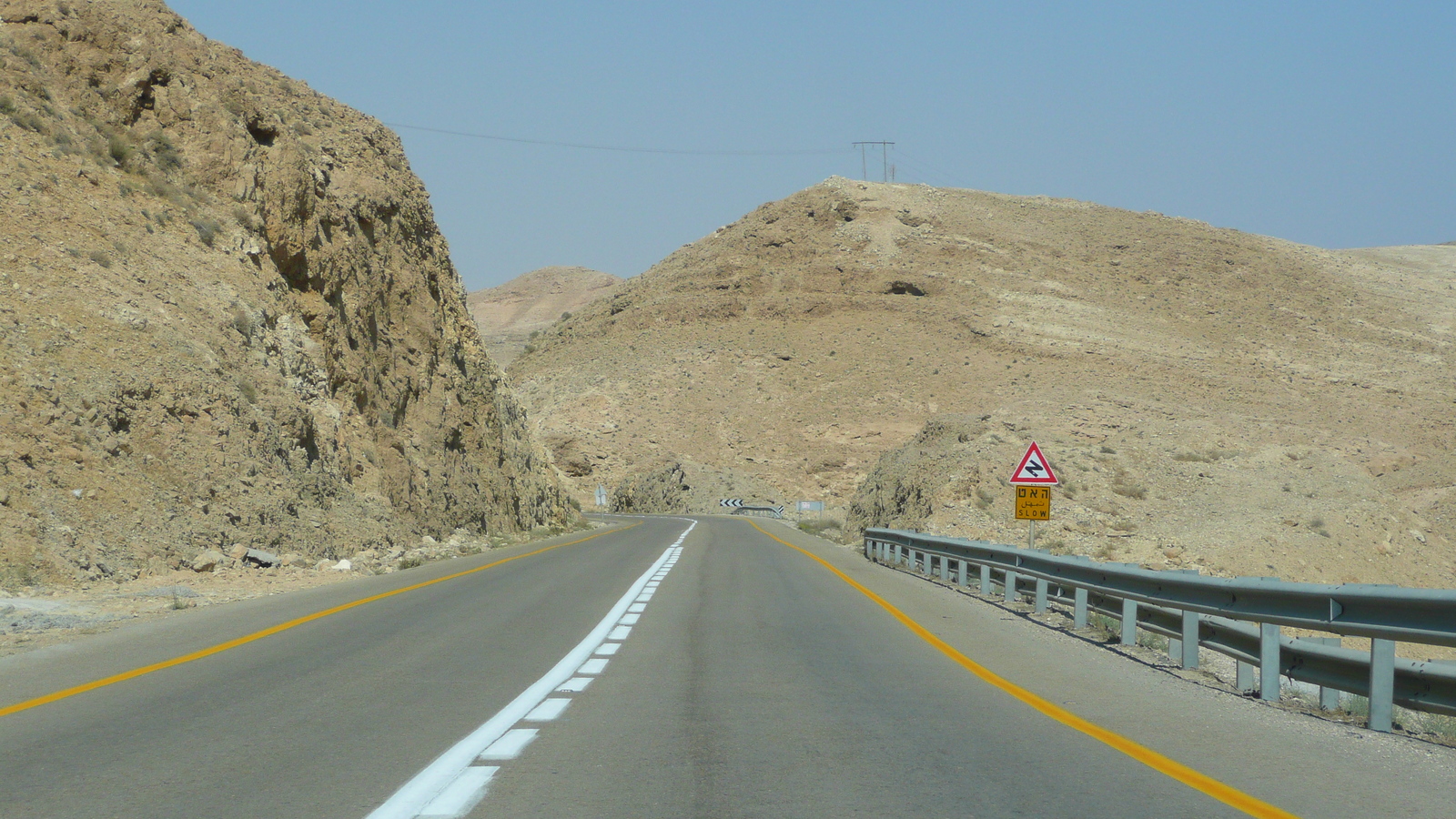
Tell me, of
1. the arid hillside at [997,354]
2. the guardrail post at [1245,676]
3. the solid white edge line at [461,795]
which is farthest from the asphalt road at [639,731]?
the arid hillside at [997,354]

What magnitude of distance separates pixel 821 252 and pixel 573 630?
96.5m

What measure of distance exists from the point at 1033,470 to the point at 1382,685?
11.8m

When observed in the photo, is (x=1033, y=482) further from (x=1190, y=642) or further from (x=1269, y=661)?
(x=1269, y=661)

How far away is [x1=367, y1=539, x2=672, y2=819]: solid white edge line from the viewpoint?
4984mm

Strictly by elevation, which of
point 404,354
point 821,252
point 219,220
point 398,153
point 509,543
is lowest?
point 509,543

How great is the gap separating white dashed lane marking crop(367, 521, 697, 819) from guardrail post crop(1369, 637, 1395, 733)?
17.5ft

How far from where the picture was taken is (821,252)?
106062mm

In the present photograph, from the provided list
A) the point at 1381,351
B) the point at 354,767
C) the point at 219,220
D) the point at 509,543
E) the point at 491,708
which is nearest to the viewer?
the point at 354,767

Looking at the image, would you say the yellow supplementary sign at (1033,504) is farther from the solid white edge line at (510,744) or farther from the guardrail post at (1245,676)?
the solid white edge line at (510,744)

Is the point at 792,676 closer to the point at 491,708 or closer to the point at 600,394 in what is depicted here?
the point at 491,708

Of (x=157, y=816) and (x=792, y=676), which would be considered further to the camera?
(x=792, y=676)

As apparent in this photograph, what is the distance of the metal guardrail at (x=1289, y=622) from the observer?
6812 millimetres

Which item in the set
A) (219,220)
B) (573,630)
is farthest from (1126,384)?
(573,630)

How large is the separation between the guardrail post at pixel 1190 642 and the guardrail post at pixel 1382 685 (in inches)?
108
